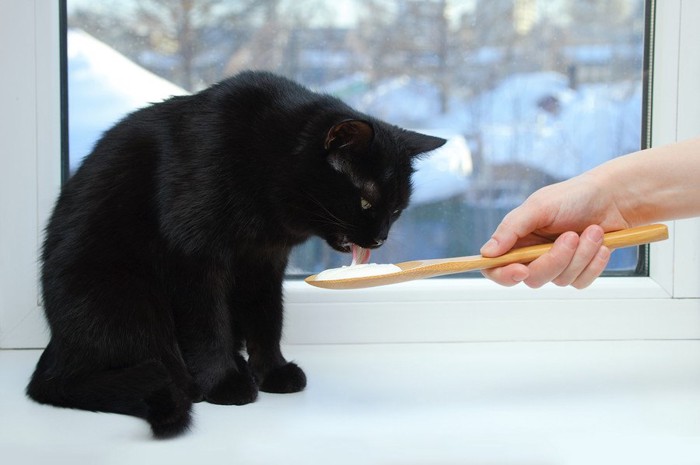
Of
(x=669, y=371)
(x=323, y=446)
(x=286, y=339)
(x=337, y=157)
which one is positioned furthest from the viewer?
(x=286, y=339)

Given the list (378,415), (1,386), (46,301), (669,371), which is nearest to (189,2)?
(46,301)

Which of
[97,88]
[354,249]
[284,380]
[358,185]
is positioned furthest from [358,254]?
[97,88]

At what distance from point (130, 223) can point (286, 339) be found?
18.3 inches

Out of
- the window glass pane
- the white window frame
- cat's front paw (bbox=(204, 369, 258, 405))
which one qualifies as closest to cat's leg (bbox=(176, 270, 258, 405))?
cat's front paw (bbox=(204, 369, 258, 405))

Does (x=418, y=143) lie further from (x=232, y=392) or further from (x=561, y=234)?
(x=232, y=392)

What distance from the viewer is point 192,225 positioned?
1104 millimetres

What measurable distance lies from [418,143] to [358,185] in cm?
15

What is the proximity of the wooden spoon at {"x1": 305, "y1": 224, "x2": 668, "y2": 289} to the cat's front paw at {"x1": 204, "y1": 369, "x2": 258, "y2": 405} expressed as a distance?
0.66ft

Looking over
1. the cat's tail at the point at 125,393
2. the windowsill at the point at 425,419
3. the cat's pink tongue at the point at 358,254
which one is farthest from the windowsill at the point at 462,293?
the cat's tail at the point at 125,393

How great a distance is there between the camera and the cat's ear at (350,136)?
1113 mm

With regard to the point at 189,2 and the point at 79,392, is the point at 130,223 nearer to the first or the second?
the point at 79,392

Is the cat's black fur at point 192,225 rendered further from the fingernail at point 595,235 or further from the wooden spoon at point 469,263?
the fingernail at point 595,235

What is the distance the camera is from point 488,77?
5.12 ft

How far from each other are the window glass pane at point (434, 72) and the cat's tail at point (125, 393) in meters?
0.54
